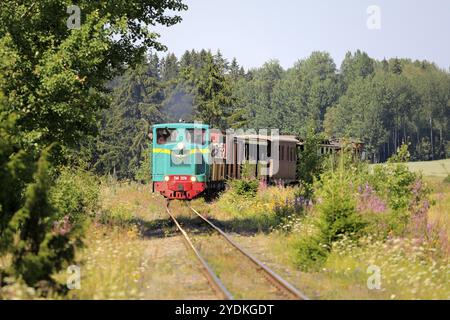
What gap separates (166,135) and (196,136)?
133 centimetres

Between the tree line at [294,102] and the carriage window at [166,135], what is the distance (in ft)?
124

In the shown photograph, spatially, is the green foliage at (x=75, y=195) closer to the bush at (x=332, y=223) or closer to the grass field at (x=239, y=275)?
the grass field at (x=239, y=275)

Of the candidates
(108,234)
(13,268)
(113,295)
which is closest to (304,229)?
(108,234)

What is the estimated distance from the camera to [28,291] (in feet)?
26.0

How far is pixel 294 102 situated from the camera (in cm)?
15225

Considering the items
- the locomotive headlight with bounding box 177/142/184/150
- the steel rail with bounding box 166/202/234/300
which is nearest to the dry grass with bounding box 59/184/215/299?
the steel rail with bounding box 166/202/234/300

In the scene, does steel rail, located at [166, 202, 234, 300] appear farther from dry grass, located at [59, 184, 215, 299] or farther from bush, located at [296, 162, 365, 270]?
bush, located at [296, 162, 365, 270]

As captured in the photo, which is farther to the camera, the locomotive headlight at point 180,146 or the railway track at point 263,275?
the locomotive headlight at point 180,146

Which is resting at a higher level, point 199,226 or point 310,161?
point 310,161

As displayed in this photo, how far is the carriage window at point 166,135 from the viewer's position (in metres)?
24.9

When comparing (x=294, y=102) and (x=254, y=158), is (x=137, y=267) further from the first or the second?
(x=294, y=102)

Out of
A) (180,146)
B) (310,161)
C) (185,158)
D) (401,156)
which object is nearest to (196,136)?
(180,146)

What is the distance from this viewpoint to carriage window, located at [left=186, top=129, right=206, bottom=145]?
80.7 feet

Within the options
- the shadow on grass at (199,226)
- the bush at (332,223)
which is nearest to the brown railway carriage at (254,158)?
the shadow on grass at (199,226)
